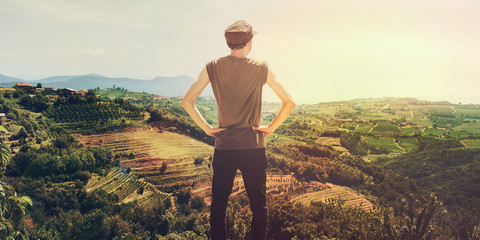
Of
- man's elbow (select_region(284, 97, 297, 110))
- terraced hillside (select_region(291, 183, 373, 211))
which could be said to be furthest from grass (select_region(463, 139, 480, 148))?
man's elbow (select_region(284, 97, 297, 110))

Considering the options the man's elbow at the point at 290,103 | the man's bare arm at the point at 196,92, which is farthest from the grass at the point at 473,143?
the man's bare arm at the point at 196,92

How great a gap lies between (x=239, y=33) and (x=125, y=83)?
168458mm

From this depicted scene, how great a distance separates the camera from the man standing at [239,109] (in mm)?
1384

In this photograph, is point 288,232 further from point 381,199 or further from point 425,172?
point 425,172

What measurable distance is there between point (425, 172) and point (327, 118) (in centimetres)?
1144

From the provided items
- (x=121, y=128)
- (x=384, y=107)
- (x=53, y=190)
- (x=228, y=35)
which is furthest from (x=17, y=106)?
(x=384, y=107)

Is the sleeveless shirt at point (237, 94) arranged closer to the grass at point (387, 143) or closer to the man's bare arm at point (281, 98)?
the man's bare arm at point (281, 98)

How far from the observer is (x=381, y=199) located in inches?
852

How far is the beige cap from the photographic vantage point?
53.9 inches

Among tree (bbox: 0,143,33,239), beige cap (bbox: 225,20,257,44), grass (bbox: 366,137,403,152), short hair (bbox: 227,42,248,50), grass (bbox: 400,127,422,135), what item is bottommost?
grass (bbox: 366,137,403,152)

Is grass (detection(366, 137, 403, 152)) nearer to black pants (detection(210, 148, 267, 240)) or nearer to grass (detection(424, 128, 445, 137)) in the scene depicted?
grass (detection(424, 128, 445, 137))

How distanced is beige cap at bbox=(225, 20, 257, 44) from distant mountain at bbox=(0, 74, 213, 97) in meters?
102

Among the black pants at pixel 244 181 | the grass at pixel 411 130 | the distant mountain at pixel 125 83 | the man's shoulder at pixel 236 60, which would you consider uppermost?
the distant mountain at pixel 125 83

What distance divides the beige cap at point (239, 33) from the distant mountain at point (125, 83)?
102 meters
